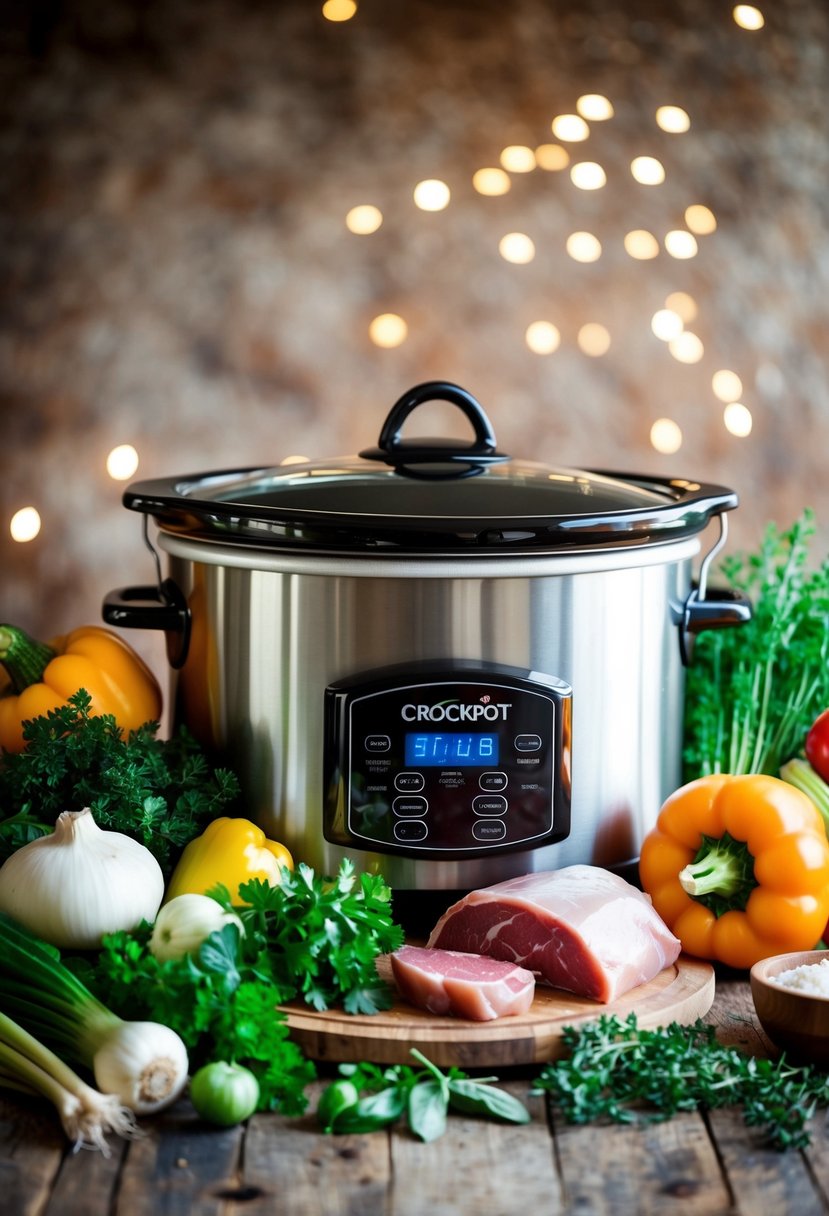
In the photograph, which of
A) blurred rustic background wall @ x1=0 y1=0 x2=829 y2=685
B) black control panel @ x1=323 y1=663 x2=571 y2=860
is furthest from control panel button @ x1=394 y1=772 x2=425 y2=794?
blurred rustic background wall @ x1=0 y1=0 x2=829 y2=685

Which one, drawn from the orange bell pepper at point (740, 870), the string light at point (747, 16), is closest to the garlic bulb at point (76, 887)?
the orange bell pepper at point (740, 870)

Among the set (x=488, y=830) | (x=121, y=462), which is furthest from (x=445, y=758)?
(x=121, y=462)

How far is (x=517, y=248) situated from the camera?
2.84 m

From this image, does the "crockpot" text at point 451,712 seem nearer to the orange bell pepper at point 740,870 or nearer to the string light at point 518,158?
the orange bell pepper at point 740,870

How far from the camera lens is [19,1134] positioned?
1366 millimetres

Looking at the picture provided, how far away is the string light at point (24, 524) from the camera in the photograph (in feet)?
8.68

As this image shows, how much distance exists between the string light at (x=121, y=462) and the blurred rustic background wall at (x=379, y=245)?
0.04 ft

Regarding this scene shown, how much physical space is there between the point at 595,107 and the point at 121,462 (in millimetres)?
1272

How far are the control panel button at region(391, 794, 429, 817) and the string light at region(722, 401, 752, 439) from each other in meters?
1.48

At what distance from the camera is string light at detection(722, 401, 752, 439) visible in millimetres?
2895

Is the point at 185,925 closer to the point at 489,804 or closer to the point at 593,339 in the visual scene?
the point at 489,804

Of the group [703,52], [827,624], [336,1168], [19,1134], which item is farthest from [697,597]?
[703,52]

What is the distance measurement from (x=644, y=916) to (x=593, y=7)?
201 cm

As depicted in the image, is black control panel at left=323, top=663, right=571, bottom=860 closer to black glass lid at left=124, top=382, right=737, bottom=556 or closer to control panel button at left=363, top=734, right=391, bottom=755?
control panel button at left=363, top=734, right=391, bottom=755
